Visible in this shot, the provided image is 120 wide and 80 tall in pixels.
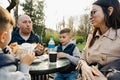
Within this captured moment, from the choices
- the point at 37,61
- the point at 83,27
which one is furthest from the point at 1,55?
the point at 83,27

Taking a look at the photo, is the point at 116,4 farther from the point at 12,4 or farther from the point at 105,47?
the point at 12,4

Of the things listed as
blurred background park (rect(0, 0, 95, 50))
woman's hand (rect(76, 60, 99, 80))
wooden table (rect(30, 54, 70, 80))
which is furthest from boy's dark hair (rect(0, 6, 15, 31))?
blurred background park (rect(0, 0, 95, 50))

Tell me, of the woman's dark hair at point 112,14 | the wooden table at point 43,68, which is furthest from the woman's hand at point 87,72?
the woman's dark hair at point 112,14

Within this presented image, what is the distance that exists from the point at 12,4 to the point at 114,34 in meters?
8.97

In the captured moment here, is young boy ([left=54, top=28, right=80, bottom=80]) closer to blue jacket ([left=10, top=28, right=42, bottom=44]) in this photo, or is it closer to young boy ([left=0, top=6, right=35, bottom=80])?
blue jacket ([left=10, top=28, right=42, bottom=44])

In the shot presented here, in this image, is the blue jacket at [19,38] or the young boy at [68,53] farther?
the blue jacket at [19,38]

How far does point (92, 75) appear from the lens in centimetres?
243

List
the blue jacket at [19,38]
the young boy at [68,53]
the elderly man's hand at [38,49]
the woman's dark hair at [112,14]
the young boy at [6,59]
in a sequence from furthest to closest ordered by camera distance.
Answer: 1. the blue jacket at [19,38]
2. the young boy at [68,53]
3. the elderly man's hand at [38,49]
4. the woman's dark hair at [112,14]
5. the young boy at [6,59]

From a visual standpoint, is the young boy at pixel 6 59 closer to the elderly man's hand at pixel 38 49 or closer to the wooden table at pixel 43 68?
the wooden table at pixel 43 68

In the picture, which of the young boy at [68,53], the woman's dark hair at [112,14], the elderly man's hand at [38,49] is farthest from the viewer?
the young boy at [68,53]

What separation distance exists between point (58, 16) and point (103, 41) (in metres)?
25.4

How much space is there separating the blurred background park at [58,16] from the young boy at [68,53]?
645 inches

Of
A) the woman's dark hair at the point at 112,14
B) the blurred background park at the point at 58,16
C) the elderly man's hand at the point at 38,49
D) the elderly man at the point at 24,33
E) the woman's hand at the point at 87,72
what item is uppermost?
the woman's dark hair at the point at 112,14

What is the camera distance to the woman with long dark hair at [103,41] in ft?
8.41
